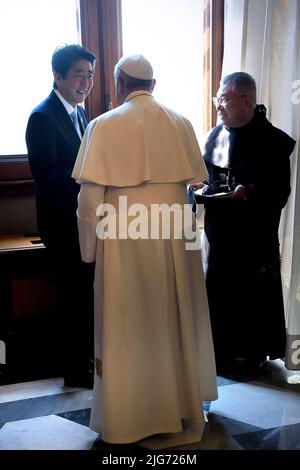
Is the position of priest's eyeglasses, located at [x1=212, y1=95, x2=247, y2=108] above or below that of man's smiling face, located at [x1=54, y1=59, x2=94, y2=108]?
below

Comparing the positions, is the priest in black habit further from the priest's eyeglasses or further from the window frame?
the window frame

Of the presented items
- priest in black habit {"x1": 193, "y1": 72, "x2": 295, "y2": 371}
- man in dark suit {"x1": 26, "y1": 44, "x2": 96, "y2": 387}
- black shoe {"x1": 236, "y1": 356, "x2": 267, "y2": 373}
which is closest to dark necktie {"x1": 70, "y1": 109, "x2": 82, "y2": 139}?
man in dark suit {"x1": 26, "y1": 44, "x2": 96, "y2": 387}

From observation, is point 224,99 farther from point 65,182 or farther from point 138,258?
point 138,258

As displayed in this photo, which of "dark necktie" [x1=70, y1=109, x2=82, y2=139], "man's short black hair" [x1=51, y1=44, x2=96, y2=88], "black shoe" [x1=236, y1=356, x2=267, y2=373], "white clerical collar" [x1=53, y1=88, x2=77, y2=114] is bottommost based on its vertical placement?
"black shoe" [x1=236, y1=356, x2=267, y2=373]

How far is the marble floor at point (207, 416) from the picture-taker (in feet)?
6.46

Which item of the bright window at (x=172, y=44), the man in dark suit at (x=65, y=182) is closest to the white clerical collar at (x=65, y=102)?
the man in dark suit at (x=65, y=182)

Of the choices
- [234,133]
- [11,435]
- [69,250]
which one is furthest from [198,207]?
[11,435]

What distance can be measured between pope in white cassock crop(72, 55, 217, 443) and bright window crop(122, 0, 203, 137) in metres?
1.10

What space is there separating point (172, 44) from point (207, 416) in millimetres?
2092

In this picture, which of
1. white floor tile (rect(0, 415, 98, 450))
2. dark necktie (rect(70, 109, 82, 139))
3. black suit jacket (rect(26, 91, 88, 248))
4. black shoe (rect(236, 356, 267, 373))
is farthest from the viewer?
black shoe (rect(236, 356, 267, 373))

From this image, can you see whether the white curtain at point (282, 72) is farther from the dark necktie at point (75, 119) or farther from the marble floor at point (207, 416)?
the dark necktie at point (75, 119)

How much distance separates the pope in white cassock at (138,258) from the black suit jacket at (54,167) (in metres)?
0.37

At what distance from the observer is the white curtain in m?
2.41

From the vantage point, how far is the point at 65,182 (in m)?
2.26
